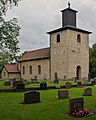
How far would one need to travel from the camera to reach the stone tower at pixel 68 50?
40031 mm

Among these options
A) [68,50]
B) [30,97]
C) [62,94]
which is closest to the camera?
[30,97]

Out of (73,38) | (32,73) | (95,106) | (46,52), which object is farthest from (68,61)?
(95,106)

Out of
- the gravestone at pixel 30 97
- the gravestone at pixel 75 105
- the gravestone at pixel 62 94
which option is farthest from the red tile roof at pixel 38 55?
the gravestone at pixel 75 105

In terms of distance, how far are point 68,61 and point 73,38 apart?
4.78 m

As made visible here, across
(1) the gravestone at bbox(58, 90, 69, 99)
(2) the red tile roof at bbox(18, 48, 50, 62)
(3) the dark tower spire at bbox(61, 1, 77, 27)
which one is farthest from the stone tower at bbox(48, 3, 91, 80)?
(1) the gravestone at bbox(58, 90, 69, 99)

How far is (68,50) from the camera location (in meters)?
39.9

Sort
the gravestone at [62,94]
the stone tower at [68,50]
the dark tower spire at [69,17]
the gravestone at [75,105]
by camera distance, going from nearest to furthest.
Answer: the gravestone at [75,105] → the gravestone at [62,94] → the stone tower at [68,50] → the dark tower spire at [69,17]

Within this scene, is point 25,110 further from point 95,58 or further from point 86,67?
point 95,58

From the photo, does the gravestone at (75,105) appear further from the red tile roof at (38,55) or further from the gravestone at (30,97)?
the red tile roof at (38,55)

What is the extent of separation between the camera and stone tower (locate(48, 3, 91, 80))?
40.0m

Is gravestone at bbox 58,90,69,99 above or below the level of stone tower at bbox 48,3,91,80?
below

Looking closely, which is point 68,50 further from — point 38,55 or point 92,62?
point 92,62

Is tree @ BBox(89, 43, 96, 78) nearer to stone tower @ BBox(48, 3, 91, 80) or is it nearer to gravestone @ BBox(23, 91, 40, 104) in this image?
stone tower @ BBox(48, 3, 91, 80)

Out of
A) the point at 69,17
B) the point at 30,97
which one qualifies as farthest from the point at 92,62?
the point at 30,97
